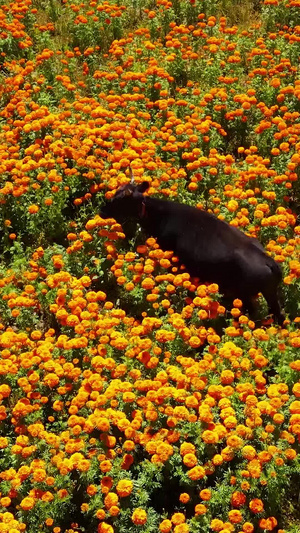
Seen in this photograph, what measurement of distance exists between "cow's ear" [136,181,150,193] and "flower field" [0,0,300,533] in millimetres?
451

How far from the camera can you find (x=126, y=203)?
7273mm

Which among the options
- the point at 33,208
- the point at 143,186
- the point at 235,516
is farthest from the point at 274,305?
the point at 33,208

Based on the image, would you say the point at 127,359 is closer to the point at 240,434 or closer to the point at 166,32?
the point at 240,434

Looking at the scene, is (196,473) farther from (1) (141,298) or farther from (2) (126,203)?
(2) (126,203)

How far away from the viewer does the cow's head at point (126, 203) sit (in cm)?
723

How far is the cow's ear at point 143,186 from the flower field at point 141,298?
0.45 meters

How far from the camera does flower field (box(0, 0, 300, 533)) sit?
16.0 ft

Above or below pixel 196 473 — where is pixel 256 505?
below

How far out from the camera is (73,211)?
8.28 meters

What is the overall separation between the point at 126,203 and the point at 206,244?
3.93ft

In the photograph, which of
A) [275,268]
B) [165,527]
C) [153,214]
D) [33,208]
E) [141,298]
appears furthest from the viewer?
[153,214]

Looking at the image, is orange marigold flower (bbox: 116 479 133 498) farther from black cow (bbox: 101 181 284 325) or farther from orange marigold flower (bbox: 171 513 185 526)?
black cow (bbox: 101 181 284 325)

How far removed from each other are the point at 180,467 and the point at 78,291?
2.09m

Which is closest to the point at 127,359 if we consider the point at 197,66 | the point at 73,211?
the point at 73,211
